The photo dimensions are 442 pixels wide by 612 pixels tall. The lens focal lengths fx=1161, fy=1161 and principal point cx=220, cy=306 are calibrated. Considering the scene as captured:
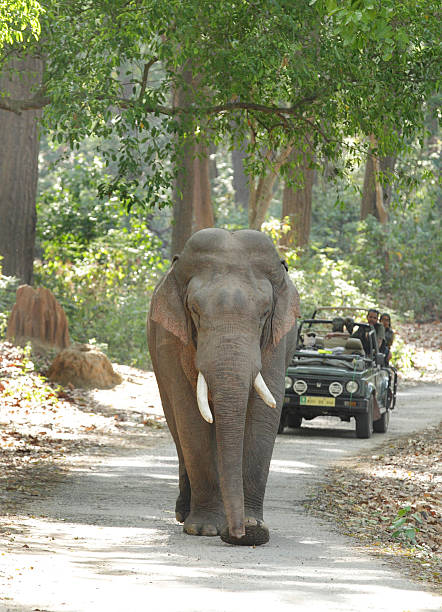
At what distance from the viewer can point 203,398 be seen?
7.83 m

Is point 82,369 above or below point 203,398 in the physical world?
below

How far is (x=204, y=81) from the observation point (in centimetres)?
1377

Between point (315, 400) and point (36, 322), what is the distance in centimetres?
648

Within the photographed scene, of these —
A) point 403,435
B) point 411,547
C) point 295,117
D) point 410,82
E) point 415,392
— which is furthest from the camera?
point 415,392

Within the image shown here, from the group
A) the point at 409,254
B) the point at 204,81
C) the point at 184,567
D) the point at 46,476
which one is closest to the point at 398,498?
the point at 46,476

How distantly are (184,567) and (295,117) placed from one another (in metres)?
8.59

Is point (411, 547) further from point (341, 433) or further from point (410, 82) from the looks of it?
point (341, 433)

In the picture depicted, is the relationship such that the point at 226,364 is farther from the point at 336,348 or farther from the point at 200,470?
the point at 336,348

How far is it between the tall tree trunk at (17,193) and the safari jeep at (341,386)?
27.4 ft

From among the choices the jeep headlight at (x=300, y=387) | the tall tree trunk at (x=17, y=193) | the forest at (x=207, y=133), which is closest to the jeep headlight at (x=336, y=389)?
the jeep headlight at (x=300, y=387)

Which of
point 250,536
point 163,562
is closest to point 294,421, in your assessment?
point 250,536

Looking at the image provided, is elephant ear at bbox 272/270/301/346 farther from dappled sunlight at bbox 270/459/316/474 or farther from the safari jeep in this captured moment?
the safari jeep

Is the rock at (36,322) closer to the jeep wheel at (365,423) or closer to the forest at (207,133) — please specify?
the forest at (207,133)

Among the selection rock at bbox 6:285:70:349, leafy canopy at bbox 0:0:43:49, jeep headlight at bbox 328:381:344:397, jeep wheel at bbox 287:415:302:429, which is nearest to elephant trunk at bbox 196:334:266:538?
leafy canopy at bbox 0:0:43:49
